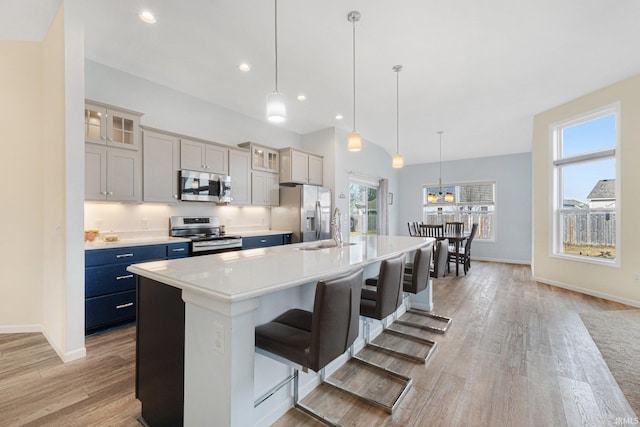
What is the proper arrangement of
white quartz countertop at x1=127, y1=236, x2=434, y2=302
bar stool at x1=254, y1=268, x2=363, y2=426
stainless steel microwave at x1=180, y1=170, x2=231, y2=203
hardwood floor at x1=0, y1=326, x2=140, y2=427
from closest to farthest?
1. white quartz countertop at x1=127, y1=236, x2=434, y2=302
2. bar stool at x1=254, y1=268, x2=363, y2=426
3. hardwood floor at x1=0, y1=326, x2=140, y2=427
4. stainless steel microwave at x1=180, y1=170, x2=231, y2=203

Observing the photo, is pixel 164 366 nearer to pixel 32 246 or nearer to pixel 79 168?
pixel 79 168

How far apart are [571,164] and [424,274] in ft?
13.5

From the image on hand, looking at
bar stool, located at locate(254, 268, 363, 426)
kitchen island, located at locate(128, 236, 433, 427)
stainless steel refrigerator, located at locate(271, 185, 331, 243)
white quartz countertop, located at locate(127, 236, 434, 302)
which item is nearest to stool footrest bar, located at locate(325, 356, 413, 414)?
bar stool, located at locate(254, 268, 363, 426)

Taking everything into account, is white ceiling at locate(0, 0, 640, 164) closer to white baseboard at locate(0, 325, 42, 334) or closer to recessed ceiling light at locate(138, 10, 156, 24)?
recessed ceiling light at locate(138, 10, 156, 24)

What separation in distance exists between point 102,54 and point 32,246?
230 cm

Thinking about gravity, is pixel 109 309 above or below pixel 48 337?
above

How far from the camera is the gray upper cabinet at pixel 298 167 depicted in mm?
→ 5184

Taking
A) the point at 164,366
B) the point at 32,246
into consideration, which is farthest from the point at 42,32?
the point at 164,366

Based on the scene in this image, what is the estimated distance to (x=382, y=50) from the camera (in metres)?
3.15

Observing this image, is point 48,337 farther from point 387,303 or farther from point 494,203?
point 494,203

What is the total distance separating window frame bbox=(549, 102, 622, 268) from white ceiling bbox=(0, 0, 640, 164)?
0.41 metres

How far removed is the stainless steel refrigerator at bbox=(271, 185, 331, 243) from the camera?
5035 millimetres

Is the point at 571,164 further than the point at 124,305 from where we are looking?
Yes

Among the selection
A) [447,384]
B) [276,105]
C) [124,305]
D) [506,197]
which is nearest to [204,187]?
[124,305]
